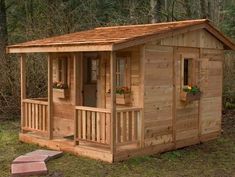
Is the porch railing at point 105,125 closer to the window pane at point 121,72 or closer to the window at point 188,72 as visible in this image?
the window pane at point 121,72

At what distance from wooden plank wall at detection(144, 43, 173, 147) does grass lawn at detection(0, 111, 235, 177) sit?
466mm

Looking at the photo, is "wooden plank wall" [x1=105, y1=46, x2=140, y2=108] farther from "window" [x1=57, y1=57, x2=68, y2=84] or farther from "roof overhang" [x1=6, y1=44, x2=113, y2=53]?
"window" [x1=57, y1=57, x2=68, y2=84]

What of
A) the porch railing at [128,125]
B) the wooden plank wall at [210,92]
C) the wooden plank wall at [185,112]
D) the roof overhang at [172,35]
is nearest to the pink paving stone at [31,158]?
the porch railing at [128,125]

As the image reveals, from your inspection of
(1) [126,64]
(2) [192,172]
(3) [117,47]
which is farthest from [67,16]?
(2) [192,172]

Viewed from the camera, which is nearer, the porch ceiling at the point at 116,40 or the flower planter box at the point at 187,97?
the porch ceiling at the point at 116,40

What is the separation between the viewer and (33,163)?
8211mm

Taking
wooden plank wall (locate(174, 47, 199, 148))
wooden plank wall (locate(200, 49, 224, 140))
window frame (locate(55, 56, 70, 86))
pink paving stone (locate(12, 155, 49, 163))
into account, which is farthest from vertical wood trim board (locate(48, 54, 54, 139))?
wooden plank wall (locate(200, 49, 224, 140))

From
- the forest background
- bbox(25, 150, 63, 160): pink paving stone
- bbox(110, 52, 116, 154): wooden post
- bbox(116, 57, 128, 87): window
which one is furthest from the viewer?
the forest background

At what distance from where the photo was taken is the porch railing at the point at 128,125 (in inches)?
341

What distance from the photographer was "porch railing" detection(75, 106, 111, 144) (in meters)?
8.74

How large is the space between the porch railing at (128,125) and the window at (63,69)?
240 centimetres

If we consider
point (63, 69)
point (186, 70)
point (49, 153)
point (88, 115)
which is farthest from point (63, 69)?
point (186, 70)

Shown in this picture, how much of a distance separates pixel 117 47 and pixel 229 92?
9014 millimetres

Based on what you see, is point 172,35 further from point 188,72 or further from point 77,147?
point 77,147
